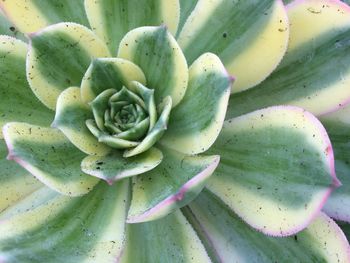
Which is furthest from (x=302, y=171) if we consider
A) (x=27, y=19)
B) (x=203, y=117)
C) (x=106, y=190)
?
(x=27, y=19)

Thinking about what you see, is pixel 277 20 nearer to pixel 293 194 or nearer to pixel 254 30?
pixel 254 30

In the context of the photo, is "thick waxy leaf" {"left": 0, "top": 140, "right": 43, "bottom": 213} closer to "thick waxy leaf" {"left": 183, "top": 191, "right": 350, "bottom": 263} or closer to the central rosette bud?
the central rosette bud

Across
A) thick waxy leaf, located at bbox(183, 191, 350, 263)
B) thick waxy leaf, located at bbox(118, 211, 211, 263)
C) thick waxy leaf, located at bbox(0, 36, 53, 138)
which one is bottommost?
thick waxy leaf, located at bbox(183, 191, 350, 263)

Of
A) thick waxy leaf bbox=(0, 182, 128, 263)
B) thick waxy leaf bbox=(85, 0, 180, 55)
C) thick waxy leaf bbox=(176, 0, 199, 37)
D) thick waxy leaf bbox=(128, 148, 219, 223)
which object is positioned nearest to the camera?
thick waxy leaf bbox=(128, 148, 219, 223)

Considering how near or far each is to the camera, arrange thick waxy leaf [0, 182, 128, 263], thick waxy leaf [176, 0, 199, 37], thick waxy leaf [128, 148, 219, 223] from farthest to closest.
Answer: thick waxy leaf [176, 0, 199, 37] → thick waxy leaf [0, 182, 128, 263] → thick waxy leaf [128, 148, 219, 223]


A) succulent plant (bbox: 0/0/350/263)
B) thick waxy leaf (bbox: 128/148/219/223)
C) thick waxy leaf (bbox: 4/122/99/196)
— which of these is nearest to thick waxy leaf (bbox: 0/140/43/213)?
succulent plant (bbox: 0/0/350/263)

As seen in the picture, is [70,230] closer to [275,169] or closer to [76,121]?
[76,121]

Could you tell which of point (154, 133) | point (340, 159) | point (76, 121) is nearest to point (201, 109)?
point (154, 133)
